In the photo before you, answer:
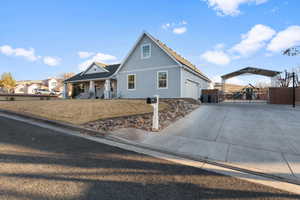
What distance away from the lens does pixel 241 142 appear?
4.77 metres

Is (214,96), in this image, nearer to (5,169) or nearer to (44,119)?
(44,119)

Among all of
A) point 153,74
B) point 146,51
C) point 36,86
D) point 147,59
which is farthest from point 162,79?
point 36,86

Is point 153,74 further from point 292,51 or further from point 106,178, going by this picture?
point 292,51

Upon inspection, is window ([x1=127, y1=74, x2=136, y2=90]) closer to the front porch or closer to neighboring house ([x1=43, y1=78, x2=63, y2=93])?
the front porch

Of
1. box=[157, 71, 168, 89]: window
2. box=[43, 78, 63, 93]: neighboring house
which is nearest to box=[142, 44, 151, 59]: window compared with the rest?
box=[157, 71, 168, 89]: window

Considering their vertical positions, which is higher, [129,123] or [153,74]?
[153,74]

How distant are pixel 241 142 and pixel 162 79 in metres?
9.68

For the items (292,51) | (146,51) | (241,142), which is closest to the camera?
(241,142)

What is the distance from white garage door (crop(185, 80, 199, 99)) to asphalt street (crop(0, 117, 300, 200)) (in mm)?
11276

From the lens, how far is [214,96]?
54.2 ft

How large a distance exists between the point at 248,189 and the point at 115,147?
10.8 ft

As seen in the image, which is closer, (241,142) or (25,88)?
(241,142)

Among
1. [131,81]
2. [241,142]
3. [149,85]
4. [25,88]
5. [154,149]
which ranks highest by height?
[25,88]

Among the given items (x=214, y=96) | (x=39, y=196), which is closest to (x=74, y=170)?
(x=39, y=196)
